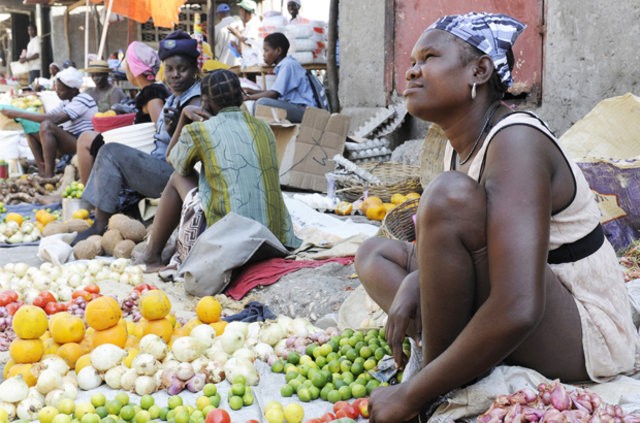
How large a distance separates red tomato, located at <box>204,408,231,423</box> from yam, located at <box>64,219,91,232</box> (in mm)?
3841

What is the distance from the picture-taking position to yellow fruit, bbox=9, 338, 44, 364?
2.72 meters

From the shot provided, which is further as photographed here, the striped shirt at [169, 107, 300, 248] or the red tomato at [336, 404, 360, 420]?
the striped shirt at [169, 107, 300, 248]

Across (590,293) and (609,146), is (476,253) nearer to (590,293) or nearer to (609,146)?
(590,293)

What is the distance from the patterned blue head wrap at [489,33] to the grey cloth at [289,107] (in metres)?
5.42

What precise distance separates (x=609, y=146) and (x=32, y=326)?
3.19 meters

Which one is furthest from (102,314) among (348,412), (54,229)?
(54,229)

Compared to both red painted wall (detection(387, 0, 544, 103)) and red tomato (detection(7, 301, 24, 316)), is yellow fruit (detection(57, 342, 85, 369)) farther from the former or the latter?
red painted wall (detection(387, 0, 544, 103))

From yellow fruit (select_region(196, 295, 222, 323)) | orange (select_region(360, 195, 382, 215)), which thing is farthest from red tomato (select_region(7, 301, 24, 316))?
orange (select_region(360, 195, 382, 215))

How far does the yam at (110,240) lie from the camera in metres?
5.25

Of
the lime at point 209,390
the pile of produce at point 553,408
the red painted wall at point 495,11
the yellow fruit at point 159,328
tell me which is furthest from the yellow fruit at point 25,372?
the red painted wall at point 495,11

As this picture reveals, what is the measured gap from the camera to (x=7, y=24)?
24.0 metres

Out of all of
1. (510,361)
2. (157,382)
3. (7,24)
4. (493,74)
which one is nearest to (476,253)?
(510,361)

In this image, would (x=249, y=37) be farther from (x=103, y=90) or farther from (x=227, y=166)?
(x=227, y=166)

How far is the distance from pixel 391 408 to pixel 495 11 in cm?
477
